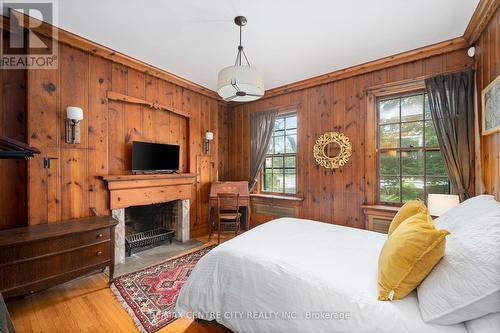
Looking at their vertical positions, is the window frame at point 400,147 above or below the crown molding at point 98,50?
below

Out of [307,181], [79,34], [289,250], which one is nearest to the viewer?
[289,250]

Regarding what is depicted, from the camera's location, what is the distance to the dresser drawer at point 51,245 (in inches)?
68.1

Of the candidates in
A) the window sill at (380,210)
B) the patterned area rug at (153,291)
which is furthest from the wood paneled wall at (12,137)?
the window sill at (380,210)

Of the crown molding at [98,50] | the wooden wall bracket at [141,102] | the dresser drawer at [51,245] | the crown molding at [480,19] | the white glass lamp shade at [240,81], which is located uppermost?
the crown molding at [98,50]

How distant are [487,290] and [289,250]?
986 millimetres

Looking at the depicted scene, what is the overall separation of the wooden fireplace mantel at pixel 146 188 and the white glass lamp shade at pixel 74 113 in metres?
0.71

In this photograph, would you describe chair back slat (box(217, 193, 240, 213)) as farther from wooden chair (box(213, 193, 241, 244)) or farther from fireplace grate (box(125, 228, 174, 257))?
fireplace grate (box(125, 228, 174, 257))

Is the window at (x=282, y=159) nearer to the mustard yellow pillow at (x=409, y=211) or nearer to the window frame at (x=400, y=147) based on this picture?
the window frame at (x=400, y=147)

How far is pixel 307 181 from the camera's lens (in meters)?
3.62

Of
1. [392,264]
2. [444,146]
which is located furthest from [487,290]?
[444,146]

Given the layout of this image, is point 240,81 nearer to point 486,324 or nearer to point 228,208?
point 486,324

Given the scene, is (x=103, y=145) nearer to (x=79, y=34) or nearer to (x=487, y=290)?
(x=79, y=34)

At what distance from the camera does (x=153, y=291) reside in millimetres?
2146

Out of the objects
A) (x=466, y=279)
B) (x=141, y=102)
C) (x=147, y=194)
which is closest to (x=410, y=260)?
(x=466, y=279)
